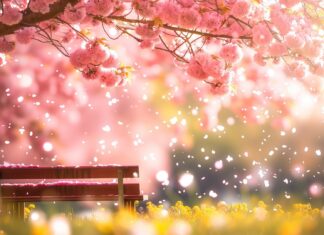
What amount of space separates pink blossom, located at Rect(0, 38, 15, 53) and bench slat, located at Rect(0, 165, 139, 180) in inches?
62.0

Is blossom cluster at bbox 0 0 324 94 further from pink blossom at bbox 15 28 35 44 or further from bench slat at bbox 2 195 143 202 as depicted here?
bench slat at bbox 2 195 143 202

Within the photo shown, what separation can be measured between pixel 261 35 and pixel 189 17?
0.70 meters

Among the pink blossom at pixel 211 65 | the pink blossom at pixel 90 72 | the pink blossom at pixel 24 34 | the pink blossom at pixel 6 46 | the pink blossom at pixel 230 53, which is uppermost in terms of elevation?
the pink blossom at pixel 24 34

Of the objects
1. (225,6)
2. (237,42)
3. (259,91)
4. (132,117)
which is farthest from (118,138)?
(225,6)

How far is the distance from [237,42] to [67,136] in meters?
5.08

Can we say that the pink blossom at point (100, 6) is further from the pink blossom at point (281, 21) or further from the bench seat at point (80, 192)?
the bench seat at point (80, 192)

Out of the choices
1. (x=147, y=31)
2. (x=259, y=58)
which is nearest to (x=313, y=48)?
(x=259, y=58)

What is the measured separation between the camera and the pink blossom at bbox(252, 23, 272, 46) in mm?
5922

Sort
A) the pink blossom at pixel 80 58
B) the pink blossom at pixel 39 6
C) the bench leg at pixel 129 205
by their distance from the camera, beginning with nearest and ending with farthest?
1. the pink blossom at pixel 39 6
2. the pink blossom at pixel 80 58
3. the bench leg at pixel 129 205

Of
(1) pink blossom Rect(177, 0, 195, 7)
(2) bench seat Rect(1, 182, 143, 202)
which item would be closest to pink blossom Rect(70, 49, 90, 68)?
(1) pink blossom Rect(177, 0, 195, 7)

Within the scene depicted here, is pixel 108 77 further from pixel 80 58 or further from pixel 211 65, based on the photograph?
pixel 211 65

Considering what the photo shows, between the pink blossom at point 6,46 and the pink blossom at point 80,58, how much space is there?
695 mm

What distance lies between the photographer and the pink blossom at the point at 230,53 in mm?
6559

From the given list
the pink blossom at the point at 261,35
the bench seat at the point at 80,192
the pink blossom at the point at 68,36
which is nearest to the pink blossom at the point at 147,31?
the pink blossom at the point at 261,35
